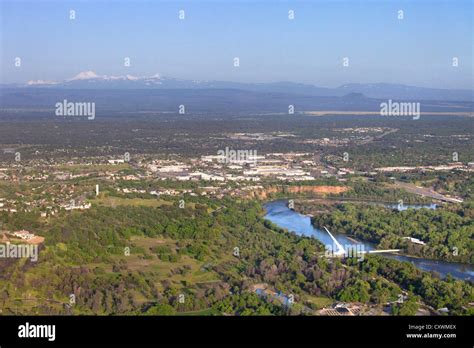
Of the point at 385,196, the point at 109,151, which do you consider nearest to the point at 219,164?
the point at 109,151

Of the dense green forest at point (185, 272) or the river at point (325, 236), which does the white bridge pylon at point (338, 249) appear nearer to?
the river at point (325, 236)

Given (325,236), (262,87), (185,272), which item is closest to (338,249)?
(325,236)

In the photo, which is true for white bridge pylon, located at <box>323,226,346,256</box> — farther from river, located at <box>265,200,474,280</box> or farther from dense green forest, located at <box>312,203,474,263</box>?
dense green forest, located at <box>312,203,474,263</box>

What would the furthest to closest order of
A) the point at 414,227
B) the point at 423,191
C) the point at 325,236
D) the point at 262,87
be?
the point at 262,87, the point at 423,191, the point at 414,227, the point at 325,236

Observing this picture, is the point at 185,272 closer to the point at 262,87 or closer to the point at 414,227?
the point at 414,227

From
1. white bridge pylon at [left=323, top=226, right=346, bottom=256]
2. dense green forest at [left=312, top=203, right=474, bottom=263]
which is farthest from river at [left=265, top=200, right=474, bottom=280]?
dense green forest at [left=312, top=203, right=474, bottom=263]

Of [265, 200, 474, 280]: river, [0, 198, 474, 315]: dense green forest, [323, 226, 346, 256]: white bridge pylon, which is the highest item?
[0, 198, 474, 315]: dense green forest

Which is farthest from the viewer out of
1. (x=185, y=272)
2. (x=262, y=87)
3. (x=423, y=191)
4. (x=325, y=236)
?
(x=262, y=87)

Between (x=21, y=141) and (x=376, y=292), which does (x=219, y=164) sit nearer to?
(x=21, y=141)

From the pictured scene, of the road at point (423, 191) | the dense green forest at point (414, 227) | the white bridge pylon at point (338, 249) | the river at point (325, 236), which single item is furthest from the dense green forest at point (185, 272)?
the road at point (423, 191)
